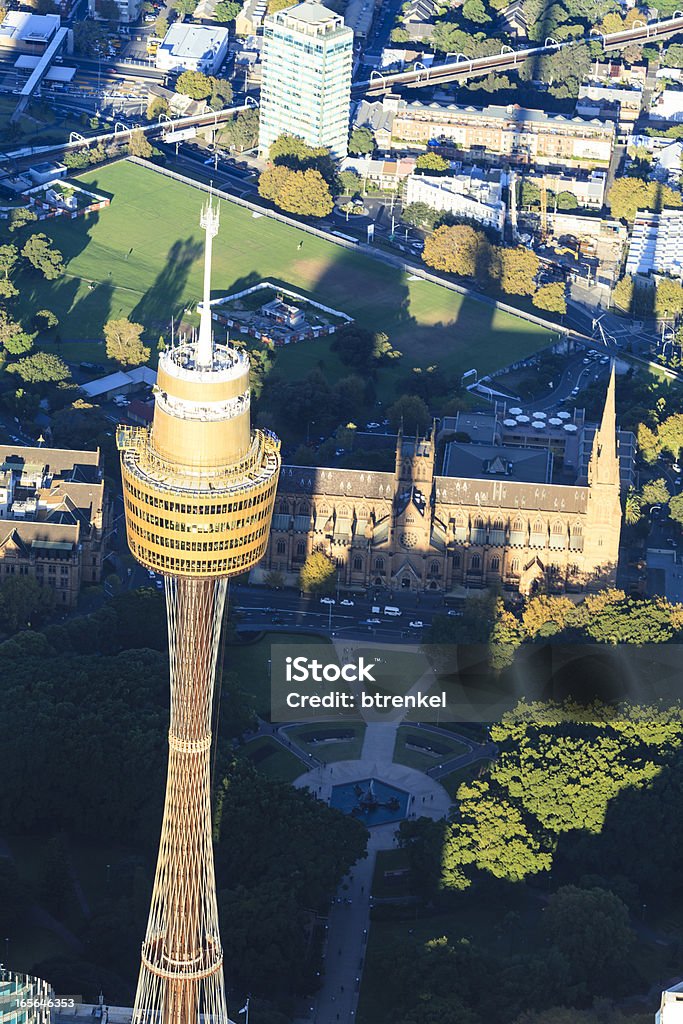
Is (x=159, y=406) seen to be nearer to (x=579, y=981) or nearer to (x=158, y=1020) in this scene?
(x=158, y=1020)

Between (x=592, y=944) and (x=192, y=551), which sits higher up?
(x=192, y=551)

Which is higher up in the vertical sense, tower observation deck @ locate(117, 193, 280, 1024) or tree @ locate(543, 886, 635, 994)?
tower observation deck @ locate(117, 193, 280, 1024)

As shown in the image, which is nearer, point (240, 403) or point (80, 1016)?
point (240, 403)

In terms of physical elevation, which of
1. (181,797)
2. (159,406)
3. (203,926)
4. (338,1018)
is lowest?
(338,1018)

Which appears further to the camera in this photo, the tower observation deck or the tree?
the tree

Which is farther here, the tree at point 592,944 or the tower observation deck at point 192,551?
the tree at point 592,944

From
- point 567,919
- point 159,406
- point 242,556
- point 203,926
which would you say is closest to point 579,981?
point 567,919

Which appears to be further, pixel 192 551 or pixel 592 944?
pixel 592 944

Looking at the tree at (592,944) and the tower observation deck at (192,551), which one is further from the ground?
the tower observation deck at (192,551)
